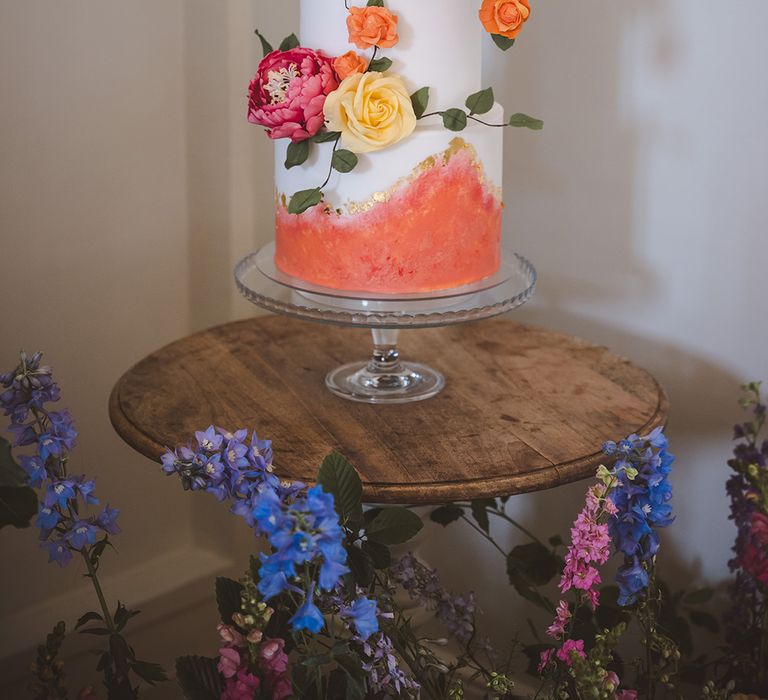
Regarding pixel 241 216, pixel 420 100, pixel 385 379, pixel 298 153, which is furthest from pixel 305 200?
pixel 241 216

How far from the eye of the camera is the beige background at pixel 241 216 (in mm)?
1255

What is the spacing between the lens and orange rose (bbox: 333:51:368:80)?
96 centimetres

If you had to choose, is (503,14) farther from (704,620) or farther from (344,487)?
(704,620)

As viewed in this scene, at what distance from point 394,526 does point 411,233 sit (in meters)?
0.31

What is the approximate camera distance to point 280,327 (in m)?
1.35

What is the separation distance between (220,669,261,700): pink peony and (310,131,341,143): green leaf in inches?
20.1

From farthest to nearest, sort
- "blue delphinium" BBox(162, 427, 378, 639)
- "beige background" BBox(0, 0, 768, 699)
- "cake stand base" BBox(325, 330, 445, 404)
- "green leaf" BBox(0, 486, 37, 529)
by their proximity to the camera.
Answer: "beige background" BBox(0, 0, 768, 699) → "cake stand base" BBox(325, 330, 445, 404) → "green leaf" BBox(0, 486, 37, 529) → "blue delphinium" BBox(162, 427, 378, 639)

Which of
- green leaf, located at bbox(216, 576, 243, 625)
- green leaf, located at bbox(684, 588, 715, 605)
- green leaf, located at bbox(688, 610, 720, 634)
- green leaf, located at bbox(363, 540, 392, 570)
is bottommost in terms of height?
green leaf, located at bbox(688, 610, 720, 634)

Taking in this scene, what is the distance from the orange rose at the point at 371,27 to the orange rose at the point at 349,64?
13 mm

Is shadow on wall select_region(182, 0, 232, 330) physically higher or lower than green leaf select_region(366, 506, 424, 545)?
higher

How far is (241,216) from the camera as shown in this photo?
1567mm

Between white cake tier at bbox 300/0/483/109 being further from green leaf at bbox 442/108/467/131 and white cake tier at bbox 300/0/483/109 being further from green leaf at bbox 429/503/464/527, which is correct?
green leaf at bbox 429/503/464/527

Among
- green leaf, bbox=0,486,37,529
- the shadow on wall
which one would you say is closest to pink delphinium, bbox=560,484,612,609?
green leaf, bbox=0,486,37,529

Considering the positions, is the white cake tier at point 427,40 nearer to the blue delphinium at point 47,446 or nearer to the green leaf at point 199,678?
the blue delphinium at point 47,446
